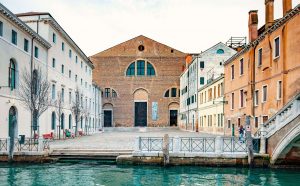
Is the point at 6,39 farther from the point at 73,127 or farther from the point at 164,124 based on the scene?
the point at 164,124

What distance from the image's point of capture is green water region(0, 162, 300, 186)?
42.3 feet

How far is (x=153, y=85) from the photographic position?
54844 mm

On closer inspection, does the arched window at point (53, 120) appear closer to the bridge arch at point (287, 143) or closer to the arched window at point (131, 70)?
the bridge arch at point (287, 143)

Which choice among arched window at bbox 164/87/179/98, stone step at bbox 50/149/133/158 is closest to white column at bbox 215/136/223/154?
stone step at bbox 50/149/133/158

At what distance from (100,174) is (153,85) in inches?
1613

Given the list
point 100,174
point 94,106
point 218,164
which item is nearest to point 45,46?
point 100,174

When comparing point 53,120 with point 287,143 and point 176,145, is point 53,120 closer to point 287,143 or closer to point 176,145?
point 176,145

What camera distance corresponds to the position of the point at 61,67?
31.6 m

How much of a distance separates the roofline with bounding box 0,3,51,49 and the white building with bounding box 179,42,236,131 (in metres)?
20.9

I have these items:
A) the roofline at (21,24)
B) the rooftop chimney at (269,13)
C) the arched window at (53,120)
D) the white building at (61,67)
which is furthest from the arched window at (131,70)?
the rooftop chimney at (269,13)

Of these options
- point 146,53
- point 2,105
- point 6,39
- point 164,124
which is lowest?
point 164,124

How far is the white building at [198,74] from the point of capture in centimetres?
4119

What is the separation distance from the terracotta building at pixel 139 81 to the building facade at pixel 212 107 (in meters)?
12.7

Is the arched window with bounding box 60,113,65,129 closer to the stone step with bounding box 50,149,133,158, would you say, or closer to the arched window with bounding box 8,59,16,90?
the arched window with bounding box 8,59,16,90
